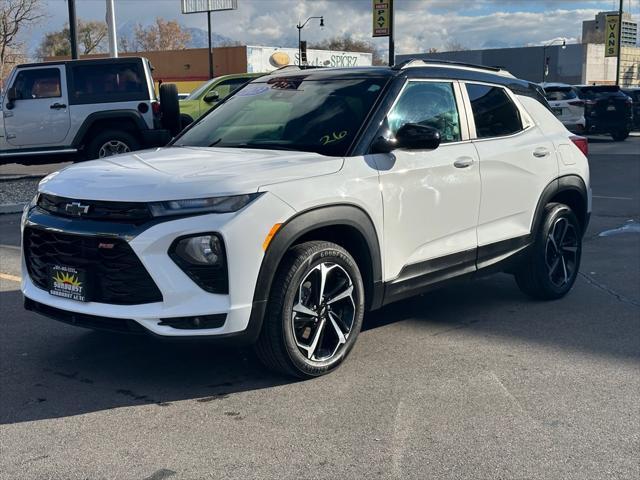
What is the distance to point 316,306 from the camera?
4.52 meters

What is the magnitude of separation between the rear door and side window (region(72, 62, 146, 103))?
29.4 ft

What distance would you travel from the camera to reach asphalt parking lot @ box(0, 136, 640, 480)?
3580 mm

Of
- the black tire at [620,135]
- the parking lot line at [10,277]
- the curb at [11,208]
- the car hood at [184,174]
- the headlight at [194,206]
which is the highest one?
the car hood at [184,174]

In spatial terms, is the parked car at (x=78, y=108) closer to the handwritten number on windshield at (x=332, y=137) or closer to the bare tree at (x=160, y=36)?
the handwritten number on windshield at (x=332, y=137)

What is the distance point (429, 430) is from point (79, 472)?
168 cm

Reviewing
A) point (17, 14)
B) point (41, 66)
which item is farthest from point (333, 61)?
point (41, 66)

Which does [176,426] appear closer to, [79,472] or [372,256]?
[79,472]

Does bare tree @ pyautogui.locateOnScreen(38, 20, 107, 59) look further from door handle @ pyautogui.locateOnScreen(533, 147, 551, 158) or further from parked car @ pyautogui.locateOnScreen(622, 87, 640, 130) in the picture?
door handle @ pyautogui.locateOnScreen(533, 147, 551, 158)

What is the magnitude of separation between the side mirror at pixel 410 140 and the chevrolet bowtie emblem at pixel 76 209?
1.75 meters

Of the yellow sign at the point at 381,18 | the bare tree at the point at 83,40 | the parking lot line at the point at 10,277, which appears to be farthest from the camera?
the bare tree at the point at 83,40

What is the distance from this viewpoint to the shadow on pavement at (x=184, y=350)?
4359 mm

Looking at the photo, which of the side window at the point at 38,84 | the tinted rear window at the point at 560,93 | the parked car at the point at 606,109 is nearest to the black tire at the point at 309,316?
the side window at the point at 38,84

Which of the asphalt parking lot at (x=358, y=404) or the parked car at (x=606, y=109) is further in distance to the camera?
the parked car at (x=606, y=109)

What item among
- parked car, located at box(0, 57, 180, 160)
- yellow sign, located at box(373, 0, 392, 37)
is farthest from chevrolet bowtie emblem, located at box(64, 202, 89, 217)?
yellow sign, located at box(373, 0, 392, 37)
